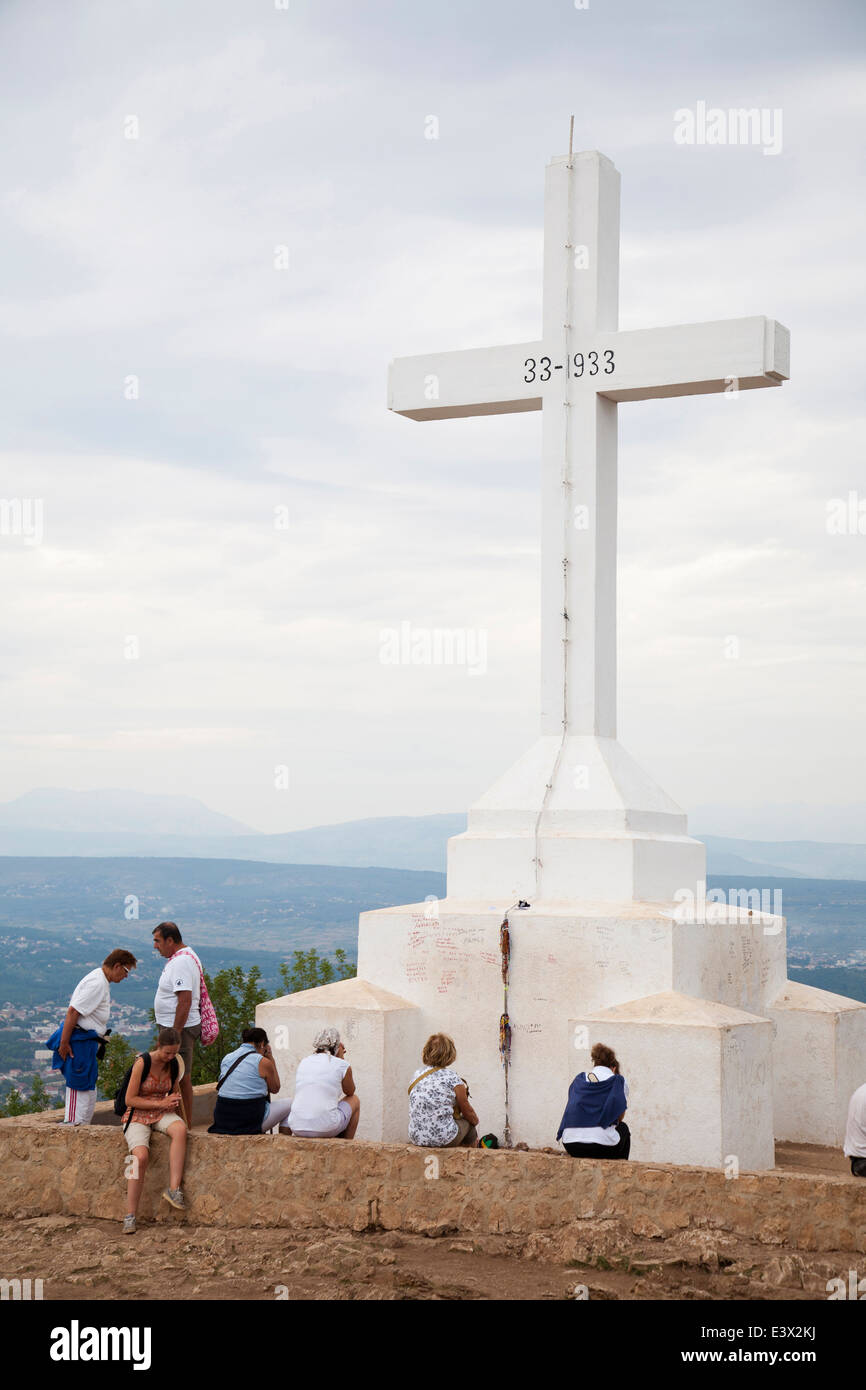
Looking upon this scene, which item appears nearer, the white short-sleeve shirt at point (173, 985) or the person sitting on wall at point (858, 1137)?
the person sitting on wall at point (858, 1137)

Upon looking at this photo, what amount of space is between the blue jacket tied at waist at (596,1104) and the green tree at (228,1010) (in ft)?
33.5

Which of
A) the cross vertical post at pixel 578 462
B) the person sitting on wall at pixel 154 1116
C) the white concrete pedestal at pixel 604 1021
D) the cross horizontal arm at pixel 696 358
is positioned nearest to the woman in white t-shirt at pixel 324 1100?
the person sitting on wall at pixel 154 1116

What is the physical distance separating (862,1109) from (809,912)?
297 ft

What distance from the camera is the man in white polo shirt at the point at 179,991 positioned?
941 centimetres

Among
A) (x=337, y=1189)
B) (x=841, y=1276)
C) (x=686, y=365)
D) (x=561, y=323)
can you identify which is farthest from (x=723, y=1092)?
(x=561, y=323)

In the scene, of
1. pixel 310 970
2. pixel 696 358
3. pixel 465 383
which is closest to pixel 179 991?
pixel 465 383

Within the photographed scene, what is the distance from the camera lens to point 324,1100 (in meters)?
8.56

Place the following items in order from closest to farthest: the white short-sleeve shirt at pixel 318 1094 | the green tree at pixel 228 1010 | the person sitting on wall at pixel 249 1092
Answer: the white short-sleeve shirt at pixel 318 1094
the person sitting on wall at pixel 249 1092
the green tree at pixel 228 1010

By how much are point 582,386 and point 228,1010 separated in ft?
37.6

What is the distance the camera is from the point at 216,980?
64.8 ft

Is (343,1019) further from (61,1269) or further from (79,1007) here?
(61,1269)

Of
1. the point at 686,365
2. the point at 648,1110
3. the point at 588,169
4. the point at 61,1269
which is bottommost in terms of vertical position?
the point at 61,1269

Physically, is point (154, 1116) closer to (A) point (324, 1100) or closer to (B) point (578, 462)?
(A) point (324, 1100)

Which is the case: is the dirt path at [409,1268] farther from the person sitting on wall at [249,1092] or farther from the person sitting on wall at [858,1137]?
the person sitting on wall at [858,1137]
